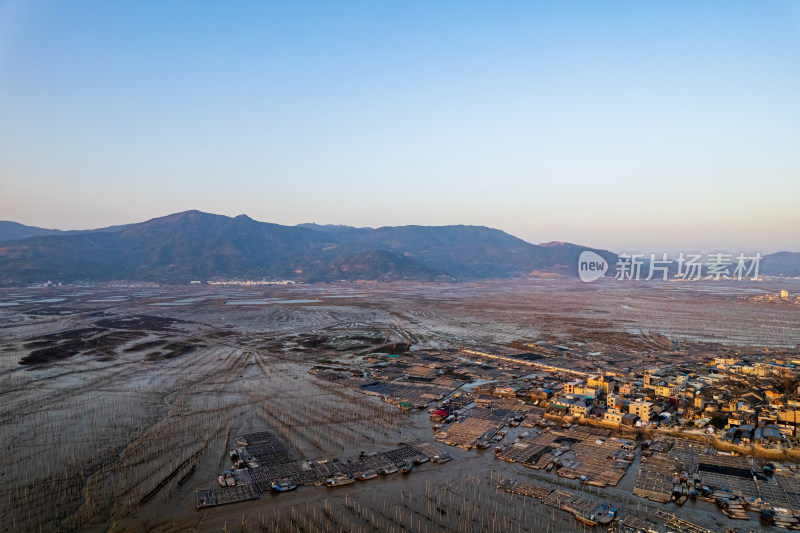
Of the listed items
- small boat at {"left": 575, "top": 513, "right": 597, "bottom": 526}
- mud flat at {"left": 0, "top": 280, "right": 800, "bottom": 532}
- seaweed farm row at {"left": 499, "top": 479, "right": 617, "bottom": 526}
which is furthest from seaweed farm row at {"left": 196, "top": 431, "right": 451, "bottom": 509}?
small boat at {"left": 575, "top": 513, "right": 597, "bottom": 526}

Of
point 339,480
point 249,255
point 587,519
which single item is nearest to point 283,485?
point 339,480

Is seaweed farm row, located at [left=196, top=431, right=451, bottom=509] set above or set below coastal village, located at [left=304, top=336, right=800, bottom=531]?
below

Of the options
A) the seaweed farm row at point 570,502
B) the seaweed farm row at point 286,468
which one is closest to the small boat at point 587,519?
the seaweed farm row at point 570,502

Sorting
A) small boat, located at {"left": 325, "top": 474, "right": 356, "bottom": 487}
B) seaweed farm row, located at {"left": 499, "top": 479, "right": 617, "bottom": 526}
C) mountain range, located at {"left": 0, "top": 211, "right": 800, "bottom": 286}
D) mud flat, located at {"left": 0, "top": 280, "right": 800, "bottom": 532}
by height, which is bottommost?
mud flat, located at {"left": 0, "top": 280, "right": 800, "bottom": 532}

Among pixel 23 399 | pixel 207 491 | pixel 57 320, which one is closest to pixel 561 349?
pixel 207 491

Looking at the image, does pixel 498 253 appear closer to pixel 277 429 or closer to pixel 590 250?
pixel 590 250

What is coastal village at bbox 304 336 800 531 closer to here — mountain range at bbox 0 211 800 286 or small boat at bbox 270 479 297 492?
small boat at bbox 270 479 297 492
